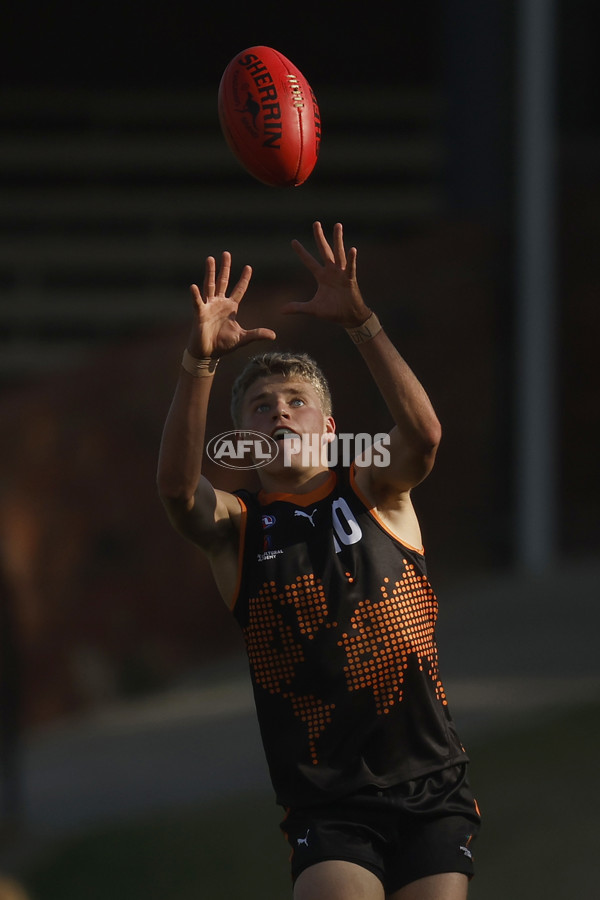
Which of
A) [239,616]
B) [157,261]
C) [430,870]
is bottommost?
[430,870]

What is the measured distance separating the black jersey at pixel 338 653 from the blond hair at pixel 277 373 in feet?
1.10

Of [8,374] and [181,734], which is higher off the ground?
[8,374]

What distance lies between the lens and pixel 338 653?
12.5ft

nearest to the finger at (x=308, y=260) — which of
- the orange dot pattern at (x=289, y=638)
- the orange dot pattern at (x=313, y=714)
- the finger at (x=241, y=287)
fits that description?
the finger at (x=241, y=287)

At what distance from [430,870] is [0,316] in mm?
10198

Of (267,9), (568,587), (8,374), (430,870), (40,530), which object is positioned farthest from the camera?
(267,9)

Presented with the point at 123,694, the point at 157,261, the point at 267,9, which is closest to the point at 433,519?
→ the point at 123,694

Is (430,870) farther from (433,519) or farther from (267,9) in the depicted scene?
(267,9)

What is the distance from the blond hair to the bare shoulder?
24 centimetres

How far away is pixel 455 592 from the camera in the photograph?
1155 cm

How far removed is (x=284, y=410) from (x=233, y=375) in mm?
6530

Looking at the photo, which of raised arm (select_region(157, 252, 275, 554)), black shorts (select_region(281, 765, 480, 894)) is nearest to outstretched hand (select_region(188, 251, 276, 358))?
raised arm (select_region(157, 252, 275, 554))

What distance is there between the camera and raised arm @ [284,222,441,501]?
3756 millimetres

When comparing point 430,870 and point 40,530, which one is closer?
point 430,870
